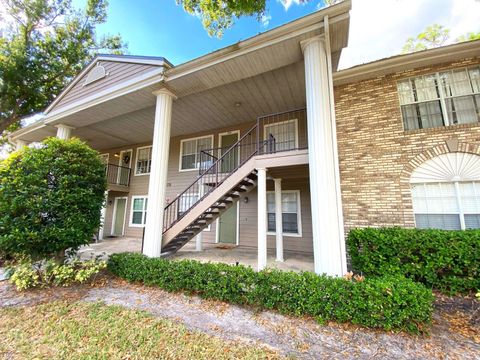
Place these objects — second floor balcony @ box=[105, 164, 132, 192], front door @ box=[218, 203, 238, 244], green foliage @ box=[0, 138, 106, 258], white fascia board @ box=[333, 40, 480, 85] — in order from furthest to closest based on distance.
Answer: second floor balcony @ box=[105, 164, 132, 192], front door @ box=[218, 203, 238, 244], white fascia board @ box=[333, 40, 480, 85], green foliage @ box=[0, 138, 106, 258]

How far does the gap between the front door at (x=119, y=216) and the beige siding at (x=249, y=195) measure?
0.90 ft

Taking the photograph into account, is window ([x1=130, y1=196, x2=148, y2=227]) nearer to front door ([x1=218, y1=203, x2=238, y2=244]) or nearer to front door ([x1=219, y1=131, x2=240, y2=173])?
front door ([x1=218, y1=203, x2=238, y2=244])

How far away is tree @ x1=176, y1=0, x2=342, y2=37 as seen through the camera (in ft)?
21.7

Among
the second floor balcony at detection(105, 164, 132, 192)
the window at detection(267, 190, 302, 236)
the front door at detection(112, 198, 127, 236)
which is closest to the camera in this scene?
the window at detection(267, 190, 302, 236)

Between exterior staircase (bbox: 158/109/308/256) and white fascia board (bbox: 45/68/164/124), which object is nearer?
exterior staircase (bbox: 158/109/308/256)

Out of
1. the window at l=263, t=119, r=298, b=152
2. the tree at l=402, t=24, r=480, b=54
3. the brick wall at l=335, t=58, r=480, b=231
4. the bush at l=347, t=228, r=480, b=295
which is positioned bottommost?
the bush at l=347, t=228, r=480, b=295

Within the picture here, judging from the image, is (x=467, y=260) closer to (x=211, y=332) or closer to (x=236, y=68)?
(x=211, y=332)

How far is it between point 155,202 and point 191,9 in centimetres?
749

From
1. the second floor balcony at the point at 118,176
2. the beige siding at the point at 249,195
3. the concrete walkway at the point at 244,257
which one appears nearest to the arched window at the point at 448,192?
the beige siding at the point at 249,195

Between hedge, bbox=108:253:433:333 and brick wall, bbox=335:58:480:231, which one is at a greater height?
brick wall, bbox=335:58:480:231

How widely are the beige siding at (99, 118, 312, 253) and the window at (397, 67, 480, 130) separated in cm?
328

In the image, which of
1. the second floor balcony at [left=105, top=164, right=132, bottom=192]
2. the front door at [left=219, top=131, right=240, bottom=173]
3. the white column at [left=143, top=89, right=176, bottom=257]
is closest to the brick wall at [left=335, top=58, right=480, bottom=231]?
the front door at [left=219, top=131, right=240, bottom=173]

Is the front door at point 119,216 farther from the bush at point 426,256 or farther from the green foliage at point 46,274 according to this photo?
the bush at point 426,256

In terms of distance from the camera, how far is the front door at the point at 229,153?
32.0 feet
